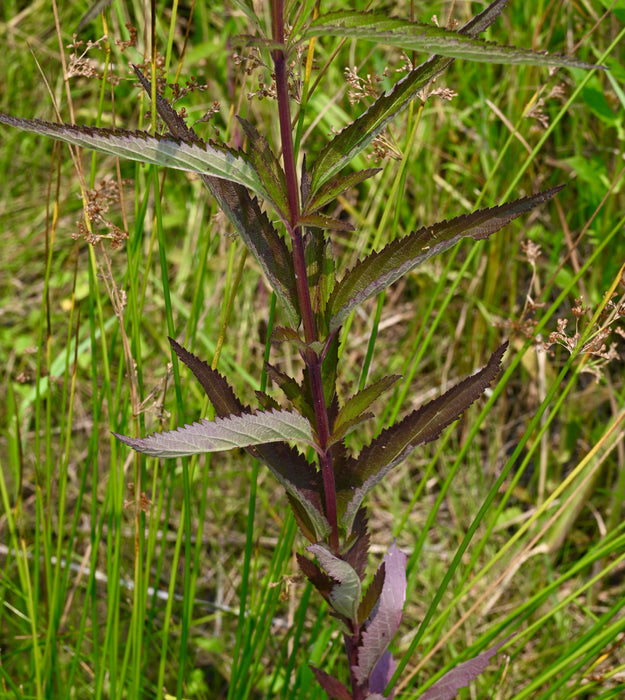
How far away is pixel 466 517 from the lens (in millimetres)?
1662

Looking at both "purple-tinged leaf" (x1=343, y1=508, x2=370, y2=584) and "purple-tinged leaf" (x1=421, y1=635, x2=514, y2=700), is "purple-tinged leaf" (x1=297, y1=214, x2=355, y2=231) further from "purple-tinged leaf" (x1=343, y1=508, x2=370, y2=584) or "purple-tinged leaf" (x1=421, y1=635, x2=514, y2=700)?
"purple-tinged leaf" (x1=421, y1=635, x2=514, y2=700)

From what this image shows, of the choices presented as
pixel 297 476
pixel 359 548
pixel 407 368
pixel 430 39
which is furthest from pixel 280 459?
pixel 407 368

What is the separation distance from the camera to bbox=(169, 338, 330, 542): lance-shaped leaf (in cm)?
65

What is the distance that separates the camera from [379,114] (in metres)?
0.57

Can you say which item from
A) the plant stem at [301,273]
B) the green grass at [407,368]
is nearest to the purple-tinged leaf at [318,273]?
the plant stem at [301,273]

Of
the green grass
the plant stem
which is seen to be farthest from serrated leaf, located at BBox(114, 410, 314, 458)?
the green grass

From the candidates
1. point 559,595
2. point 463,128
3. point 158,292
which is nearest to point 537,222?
point 463,128

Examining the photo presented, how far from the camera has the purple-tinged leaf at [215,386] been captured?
2.12ft

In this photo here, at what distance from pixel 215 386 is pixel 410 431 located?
173 mm

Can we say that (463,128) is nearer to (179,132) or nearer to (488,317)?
(488,317)

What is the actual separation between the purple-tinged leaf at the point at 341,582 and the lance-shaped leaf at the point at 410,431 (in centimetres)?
4

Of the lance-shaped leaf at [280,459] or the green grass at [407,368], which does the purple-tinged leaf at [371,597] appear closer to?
the lance-shaped leaf at [280,459]

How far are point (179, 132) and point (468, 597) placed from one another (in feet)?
4.12

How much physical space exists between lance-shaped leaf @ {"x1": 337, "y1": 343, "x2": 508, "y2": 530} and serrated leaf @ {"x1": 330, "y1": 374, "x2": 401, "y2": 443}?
3 centimetres
